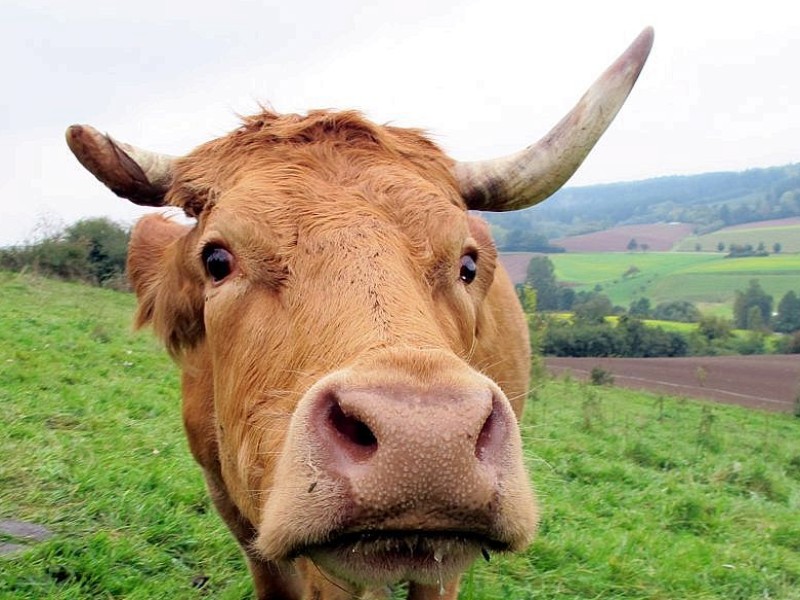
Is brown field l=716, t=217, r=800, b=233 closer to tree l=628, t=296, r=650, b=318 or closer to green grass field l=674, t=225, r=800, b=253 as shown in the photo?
green grass field l=674, t=225, r=800, b=253

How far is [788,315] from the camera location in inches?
2719

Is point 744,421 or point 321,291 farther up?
point 321,291

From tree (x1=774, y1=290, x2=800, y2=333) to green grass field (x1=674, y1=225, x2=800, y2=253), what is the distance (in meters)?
41.3

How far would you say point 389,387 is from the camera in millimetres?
2070

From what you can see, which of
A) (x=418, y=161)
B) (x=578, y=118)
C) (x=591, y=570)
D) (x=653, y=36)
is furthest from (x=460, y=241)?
(x=591, y=570)

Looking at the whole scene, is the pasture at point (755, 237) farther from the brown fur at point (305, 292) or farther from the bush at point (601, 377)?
the brown fur at point (305, 292)

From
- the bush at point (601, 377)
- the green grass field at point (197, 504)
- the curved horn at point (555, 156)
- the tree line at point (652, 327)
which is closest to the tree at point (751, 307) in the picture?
the tree line at point (652, 327)

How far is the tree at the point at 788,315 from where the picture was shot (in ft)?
221

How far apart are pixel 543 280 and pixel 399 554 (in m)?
53.1

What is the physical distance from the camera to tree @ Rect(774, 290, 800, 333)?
6750 cm

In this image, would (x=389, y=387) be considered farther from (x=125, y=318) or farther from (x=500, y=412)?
(x=125, y=318)

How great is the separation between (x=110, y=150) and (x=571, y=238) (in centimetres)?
12949

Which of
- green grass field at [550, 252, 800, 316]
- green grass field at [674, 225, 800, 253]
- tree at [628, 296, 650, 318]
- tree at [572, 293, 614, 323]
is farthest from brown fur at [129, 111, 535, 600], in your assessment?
green grass field at [674, 225, 800, 253]

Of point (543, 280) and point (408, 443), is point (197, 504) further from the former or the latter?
point (543, 280)
